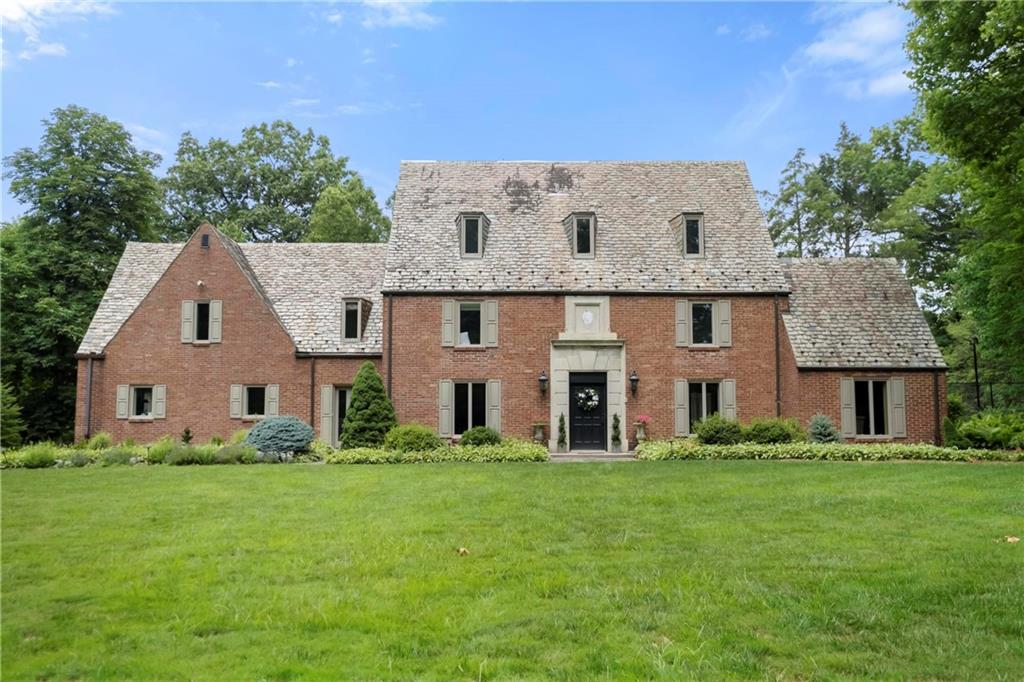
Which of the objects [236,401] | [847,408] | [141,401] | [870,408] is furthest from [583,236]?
[141,401]

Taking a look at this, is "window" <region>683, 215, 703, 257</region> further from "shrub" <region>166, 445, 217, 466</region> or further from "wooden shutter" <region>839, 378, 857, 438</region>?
"shrub" <region>166, 445, 217, 466</region>

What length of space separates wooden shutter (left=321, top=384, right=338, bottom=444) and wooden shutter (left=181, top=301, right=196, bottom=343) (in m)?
4.49

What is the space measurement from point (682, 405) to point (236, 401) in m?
13.9

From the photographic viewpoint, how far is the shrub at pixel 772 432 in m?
19.5

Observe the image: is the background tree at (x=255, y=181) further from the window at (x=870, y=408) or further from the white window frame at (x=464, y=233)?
the window at (x=870, y=408)

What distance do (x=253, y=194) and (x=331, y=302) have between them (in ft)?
73.0

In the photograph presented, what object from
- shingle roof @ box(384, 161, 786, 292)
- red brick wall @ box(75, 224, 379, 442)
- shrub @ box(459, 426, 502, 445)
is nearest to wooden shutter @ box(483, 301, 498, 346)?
shingle roof @ box(384, 161, 786, 292)

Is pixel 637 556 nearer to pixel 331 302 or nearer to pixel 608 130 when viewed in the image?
pixel 331 302

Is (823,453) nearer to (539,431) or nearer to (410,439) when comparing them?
(539,431)

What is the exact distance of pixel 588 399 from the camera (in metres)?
22.2

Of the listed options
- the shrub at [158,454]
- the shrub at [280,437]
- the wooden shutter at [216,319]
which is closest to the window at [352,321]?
the wooden shutter at [216,319]

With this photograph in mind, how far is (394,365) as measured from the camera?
22.1 meters

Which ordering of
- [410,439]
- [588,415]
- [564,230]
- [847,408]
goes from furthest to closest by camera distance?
[564,230] → [588,415] → [847,408] → [410,439]

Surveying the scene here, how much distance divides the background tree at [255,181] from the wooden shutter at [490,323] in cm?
2059
